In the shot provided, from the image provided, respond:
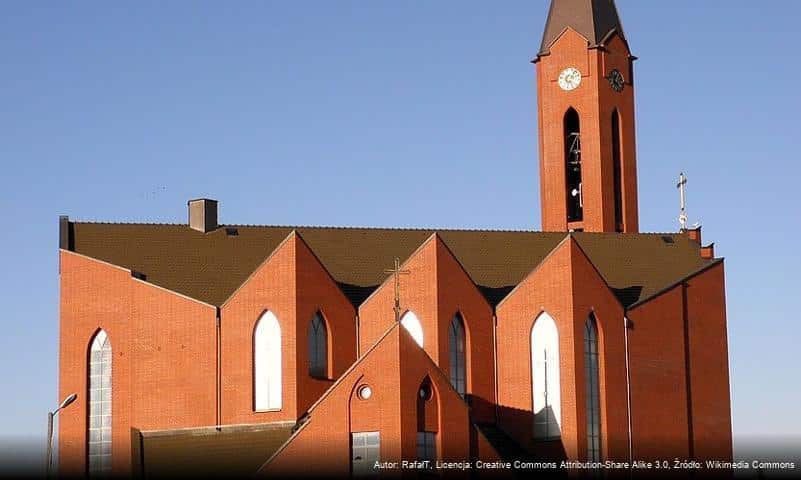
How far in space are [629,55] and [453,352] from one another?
60.0 ft

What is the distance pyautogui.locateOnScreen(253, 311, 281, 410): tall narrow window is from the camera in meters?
60.8

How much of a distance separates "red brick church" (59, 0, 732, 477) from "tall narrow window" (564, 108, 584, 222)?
530 cm

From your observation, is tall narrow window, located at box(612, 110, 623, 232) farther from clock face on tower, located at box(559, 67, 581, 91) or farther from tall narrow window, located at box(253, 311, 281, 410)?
tall narrow window, located at box(253, 311, 281, 410)

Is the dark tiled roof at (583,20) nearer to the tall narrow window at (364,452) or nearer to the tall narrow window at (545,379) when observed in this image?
the tall narrow window at (545,379)

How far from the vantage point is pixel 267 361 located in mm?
61156

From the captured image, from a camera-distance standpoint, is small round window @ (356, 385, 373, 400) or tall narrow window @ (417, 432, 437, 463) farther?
small round window @ (356, 385, 373, 400)

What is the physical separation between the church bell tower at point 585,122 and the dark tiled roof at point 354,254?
4040 millimetres

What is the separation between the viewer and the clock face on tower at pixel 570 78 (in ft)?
240

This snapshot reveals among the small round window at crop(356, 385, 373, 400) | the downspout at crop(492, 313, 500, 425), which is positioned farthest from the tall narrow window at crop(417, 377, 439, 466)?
the downspout at crop(492, 313, 500, 425)

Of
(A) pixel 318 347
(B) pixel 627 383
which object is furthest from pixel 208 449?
(B) pixel 627 383

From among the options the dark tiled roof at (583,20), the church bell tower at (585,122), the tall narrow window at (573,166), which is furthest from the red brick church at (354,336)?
the dark tiled roof at (583,20)

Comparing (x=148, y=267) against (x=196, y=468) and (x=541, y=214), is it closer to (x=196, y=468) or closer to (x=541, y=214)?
(x=196, y=468)

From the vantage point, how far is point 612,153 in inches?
2872

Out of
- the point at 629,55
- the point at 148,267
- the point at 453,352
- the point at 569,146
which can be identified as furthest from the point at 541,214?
the point at 148,267
